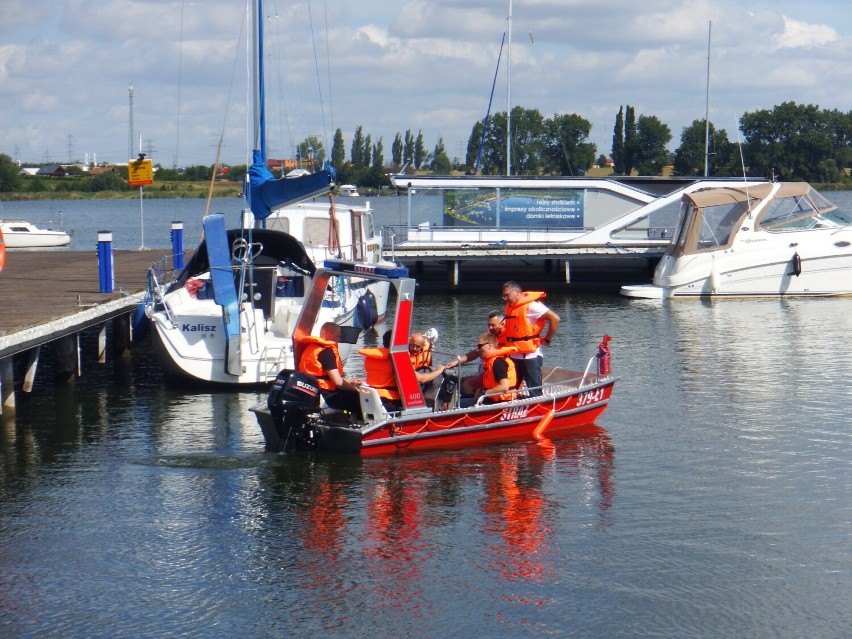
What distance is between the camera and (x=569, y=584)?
10.3 meters

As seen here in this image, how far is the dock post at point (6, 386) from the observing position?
676 inches

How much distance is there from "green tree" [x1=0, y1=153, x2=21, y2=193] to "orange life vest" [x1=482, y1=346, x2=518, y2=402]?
4341 inches

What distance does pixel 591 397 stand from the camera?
16188 mm

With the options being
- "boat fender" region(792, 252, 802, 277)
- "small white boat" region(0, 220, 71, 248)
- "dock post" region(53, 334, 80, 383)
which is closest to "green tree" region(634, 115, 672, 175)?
"small white boat" region(0, 220, 71, 248)

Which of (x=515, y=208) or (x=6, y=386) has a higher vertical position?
(x=515, y=208)

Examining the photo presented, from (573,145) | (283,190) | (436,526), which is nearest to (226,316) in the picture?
(283,190)

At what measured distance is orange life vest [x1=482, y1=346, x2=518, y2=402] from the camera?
49.4 ft

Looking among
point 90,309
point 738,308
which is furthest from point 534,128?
point 90,309

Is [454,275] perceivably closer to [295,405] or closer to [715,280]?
[715,280]

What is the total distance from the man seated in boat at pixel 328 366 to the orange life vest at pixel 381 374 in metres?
0.21

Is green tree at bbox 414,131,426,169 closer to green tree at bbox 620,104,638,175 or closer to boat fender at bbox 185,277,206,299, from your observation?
green tree at bbox 620,104,638,175

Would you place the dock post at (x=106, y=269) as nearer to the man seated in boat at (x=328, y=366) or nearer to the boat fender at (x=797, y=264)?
the man seated in boat at (x=328, y=366)

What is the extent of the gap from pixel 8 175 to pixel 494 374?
11240cm

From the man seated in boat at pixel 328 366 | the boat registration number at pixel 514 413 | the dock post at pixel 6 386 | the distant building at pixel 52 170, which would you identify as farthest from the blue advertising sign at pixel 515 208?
the distant building at pixel 52 170
